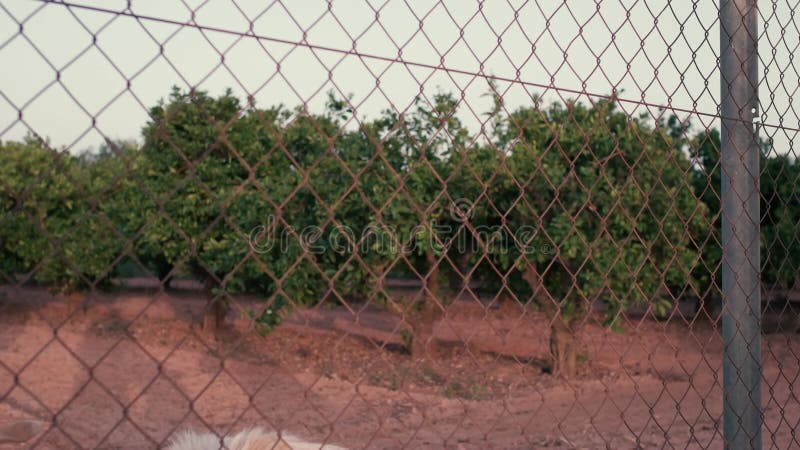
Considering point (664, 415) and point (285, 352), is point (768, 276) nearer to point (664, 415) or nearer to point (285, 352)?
point (664, 415)

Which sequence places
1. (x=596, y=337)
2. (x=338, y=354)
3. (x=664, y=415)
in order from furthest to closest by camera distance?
(x=596, y=337), (x=338, y=354), (x=664, y=415)

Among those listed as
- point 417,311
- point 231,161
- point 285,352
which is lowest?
point 285,352

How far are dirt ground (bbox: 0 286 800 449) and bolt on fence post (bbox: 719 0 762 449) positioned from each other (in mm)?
1514

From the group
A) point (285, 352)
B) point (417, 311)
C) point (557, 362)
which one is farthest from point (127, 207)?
point (557, 362)

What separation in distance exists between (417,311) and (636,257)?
2521mm

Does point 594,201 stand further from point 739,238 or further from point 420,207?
point 739,238

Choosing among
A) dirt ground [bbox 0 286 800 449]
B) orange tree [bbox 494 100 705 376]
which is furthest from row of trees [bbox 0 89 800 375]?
dirt ground [bbox 0 286 800 449]

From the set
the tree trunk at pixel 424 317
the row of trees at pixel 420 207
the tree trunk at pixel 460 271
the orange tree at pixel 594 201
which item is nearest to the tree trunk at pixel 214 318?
the row of trees at pixel 420 207

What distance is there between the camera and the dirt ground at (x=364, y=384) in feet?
19.0

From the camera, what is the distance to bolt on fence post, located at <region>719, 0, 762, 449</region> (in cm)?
263

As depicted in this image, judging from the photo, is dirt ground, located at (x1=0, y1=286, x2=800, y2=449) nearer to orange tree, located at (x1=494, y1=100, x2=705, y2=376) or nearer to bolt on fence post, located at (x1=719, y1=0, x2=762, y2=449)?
orange tree, located at (x1=494, y1=100, x2=705, y2=376)

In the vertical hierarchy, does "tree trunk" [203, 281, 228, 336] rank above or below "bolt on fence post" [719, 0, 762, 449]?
below

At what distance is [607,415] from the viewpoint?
6.79 m

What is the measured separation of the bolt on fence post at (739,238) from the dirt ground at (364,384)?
4.97ft
